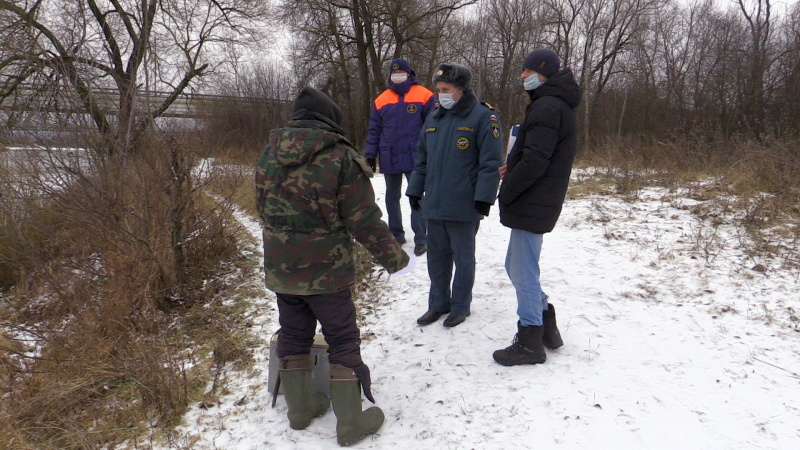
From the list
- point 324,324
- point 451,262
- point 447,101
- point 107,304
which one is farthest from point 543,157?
point 107,304

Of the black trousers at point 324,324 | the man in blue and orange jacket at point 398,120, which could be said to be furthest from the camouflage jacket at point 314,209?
the man in blue and orange jacket at point 398,120

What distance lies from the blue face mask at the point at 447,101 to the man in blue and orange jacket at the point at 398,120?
1498 mm

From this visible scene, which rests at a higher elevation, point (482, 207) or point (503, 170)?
point (503, 170)

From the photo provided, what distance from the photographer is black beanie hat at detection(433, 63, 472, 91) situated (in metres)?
3.15

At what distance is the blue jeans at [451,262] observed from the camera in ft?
11.0

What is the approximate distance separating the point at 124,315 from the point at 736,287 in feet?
17.7

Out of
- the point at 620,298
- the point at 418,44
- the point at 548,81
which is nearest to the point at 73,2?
→ the point at 548,81

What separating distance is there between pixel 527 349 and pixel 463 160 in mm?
1356

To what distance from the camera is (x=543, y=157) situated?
2.64 metres

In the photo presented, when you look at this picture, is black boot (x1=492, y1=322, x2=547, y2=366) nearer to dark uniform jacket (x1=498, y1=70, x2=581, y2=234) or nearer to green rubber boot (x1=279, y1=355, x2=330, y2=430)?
dark uniform jacket (x1=498, y1=70, x2=581, y2=234)

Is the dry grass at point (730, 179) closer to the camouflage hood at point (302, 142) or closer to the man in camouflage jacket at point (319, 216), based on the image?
the man in camouflage jacket at point (319, 216)

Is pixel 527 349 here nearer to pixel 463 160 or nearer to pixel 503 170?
pixel 503 170

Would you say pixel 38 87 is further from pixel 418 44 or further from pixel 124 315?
pixel 418 44

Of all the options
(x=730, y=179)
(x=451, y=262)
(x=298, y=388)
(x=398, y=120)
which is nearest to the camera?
(x=298, y=388)
